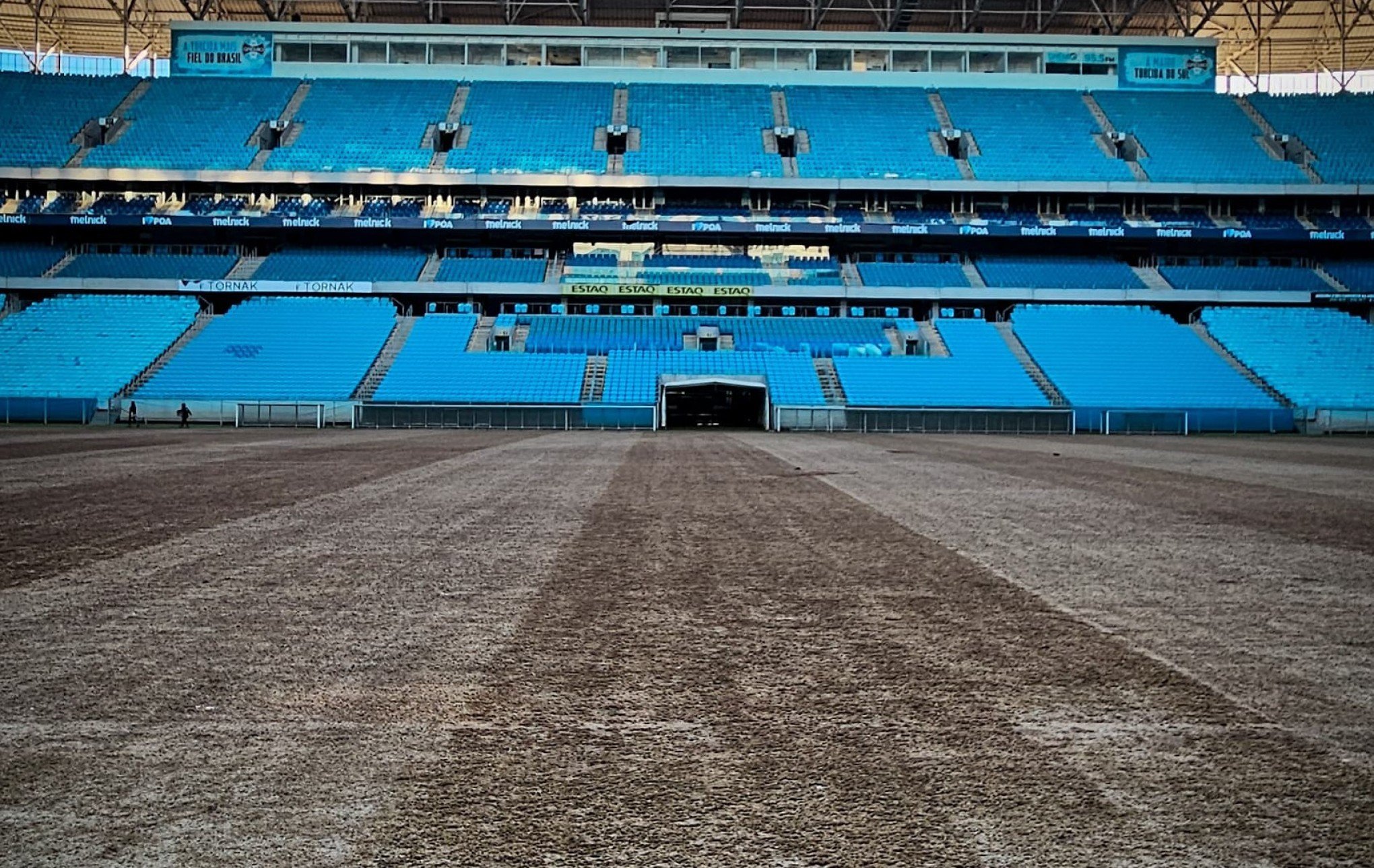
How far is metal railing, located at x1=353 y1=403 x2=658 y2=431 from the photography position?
38.0 meters

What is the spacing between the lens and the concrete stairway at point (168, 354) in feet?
131

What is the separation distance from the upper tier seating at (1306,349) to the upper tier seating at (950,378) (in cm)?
1049

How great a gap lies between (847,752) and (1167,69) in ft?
213

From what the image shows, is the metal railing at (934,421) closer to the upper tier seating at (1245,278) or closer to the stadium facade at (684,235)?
the stadium facade at (684,235)

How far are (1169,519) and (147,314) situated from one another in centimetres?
4737

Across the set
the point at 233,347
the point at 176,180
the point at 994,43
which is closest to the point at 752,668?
the point at 233,347

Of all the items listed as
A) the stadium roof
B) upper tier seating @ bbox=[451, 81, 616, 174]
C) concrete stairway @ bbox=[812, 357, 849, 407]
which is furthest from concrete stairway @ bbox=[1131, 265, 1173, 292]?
upper tier seating @ bbox=[451, 81, 616, 174]

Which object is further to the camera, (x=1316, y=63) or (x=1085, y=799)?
(x=1316, y=63)

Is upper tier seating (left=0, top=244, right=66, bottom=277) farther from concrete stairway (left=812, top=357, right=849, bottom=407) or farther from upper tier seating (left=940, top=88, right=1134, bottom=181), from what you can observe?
upper tier seating (left=940, top=88, right=1134, bottom=181)

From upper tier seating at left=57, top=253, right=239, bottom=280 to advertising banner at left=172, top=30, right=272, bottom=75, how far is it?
1404cm

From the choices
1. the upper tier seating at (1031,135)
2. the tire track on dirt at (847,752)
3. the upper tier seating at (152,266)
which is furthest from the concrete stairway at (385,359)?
the tire track on dirt at (847,752)

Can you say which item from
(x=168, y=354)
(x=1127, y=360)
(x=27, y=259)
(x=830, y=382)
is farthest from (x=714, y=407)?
(x=27, y=259)

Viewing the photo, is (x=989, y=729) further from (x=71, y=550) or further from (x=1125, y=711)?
(x=71, y=550)

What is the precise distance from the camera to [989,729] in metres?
3.15
